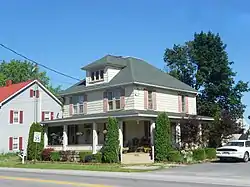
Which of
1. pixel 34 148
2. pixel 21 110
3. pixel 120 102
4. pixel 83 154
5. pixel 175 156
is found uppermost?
pixel 21 110

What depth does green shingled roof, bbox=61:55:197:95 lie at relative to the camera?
3801cm

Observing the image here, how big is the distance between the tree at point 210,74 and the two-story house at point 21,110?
18.1m

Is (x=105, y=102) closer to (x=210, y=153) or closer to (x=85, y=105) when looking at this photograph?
(x=85, y=105)

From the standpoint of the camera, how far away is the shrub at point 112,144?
32.5 meters

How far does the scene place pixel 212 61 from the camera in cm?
5656

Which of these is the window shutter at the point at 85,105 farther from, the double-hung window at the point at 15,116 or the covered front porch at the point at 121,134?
the double-hung window at the point at 15,116

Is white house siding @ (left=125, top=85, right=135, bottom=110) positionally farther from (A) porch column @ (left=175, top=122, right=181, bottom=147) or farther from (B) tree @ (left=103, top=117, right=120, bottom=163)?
(A) porch column @ (left=175, top=122, right=181, bottom=147)

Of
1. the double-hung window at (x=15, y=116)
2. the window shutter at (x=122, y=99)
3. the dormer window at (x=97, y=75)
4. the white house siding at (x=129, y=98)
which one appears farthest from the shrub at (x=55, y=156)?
the double-hung window at (x=15, y=116)

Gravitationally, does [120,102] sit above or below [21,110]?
below

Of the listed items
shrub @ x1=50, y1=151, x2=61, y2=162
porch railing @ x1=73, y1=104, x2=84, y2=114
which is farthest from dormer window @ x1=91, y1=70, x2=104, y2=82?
shrub @ x1=50, y1=151, x2=61, y2=162

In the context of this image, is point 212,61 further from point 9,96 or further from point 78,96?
point 9,96

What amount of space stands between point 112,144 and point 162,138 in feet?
12.9

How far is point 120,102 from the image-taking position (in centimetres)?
3756

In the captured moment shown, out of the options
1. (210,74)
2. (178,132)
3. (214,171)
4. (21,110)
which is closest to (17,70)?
(21,110)
